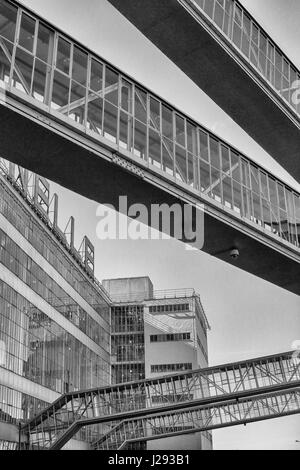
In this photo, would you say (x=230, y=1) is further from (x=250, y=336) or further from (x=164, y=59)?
(x=250, y=336)

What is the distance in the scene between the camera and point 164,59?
21578 millimetres

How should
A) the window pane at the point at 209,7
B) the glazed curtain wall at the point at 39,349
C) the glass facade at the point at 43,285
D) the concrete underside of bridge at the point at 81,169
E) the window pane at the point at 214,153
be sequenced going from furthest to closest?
the glass facade at the point at 43,285 < the glazed curtain wall at the point at 39,349 < the window pane at the point at 209,7 < the window pane at the point at 214,153 < the concrete underside of bridge at the point at 81,169

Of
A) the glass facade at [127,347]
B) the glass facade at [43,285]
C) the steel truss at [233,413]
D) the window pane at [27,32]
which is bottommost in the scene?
the steel truss at [233,413]

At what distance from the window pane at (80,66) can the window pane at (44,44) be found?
771mm

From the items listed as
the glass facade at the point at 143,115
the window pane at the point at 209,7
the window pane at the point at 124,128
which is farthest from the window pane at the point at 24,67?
the window pane at the point at 209,7

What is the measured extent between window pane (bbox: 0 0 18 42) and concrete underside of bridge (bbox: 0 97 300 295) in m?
1.93

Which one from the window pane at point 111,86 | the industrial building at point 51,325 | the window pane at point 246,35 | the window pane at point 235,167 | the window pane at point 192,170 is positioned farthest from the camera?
the industrial building at point 51,325

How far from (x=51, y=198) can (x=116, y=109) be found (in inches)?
1840

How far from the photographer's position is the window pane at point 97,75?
13.9m

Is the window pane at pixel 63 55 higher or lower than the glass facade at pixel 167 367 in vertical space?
lower

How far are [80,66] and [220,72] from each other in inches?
247

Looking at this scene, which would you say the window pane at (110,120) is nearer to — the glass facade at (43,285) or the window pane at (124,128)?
the window pane at (124,128)

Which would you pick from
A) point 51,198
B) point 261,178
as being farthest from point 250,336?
point 261,178

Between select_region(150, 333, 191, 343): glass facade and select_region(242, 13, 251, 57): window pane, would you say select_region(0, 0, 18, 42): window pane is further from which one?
select_region(150, 333, 191, 343): glass facade
